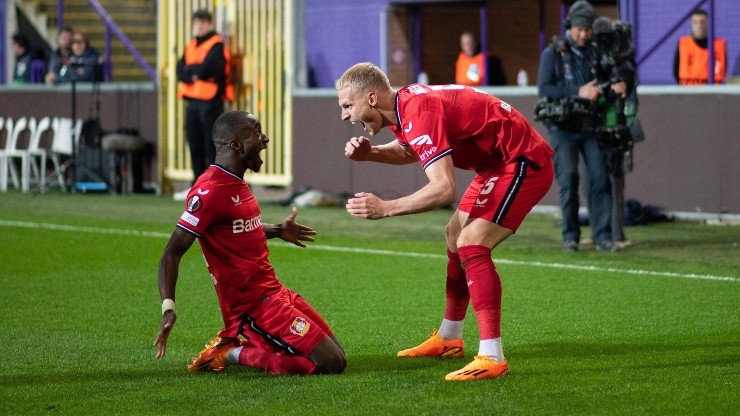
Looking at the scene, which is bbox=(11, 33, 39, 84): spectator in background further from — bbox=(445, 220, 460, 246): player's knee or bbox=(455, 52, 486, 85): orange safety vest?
bbox=(445, 220, 460, 246): player's knee

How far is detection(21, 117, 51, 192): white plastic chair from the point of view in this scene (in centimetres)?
2000

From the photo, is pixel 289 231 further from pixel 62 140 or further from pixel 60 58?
pixel 60 58

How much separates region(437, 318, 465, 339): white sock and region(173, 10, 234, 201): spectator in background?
34.1 feet

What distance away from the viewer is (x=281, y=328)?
6.53 metres

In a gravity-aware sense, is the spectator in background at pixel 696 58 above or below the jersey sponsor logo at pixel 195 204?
above

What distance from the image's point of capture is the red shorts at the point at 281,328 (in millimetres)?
6508

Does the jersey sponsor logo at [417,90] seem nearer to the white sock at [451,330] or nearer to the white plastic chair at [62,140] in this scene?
the white sock at [451,330]

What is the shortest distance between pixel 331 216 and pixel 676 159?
13.8ft

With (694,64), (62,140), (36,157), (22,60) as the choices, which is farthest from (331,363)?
(22,60)

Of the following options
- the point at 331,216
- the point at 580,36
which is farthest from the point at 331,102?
the point at 580,36

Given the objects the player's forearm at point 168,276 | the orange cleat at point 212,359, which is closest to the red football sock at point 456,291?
the orange cleat at point 212,359

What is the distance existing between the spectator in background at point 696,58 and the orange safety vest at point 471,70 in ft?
10.1

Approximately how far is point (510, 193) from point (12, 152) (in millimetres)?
15363

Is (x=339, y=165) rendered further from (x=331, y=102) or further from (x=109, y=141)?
(x=109, y=141)
